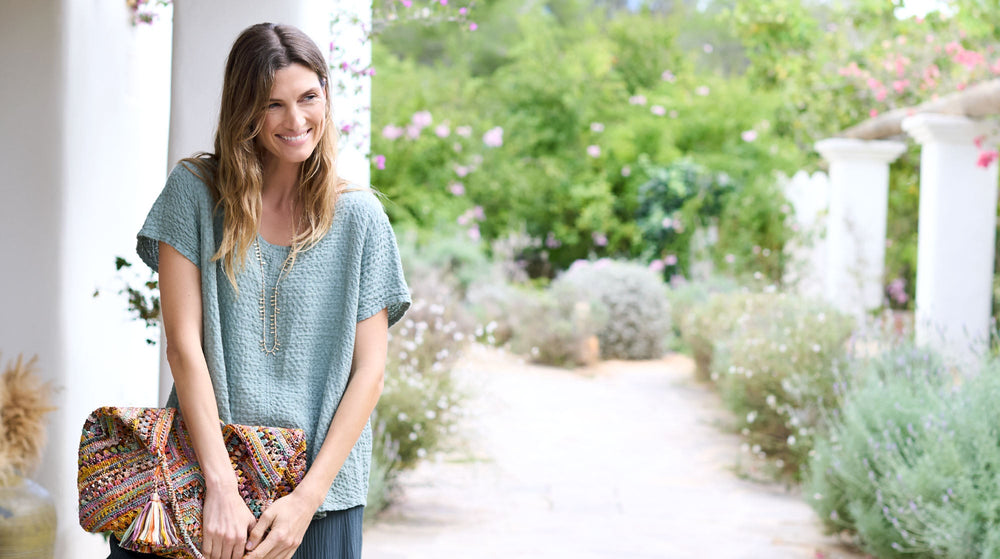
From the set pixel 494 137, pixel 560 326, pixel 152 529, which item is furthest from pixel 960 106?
pixel 494 137

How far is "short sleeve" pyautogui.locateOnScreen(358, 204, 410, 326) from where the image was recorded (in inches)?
59.3

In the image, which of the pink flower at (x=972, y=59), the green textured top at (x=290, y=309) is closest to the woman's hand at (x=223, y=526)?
the green textured top at (x=290, y=309)

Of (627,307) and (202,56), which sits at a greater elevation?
(202,56)

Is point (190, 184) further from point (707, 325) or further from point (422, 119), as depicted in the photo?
point (422, 119)

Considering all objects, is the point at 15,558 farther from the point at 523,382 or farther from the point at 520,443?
the point at 523,382

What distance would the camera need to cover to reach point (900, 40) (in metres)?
6.97

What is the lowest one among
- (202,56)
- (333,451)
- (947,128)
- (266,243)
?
(333,451)

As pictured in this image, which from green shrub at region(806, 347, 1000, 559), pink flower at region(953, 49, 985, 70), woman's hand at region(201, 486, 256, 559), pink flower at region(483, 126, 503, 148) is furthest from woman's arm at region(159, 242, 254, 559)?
pink flower at region(483, 126, 503, 148)

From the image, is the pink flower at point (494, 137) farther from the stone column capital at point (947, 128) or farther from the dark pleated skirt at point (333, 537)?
the dark pleated skirt at point (333, 537)

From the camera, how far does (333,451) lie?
1429 mm

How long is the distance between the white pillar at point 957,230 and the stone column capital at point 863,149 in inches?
70.8

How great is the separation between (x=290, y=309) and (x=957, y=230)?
5057mm

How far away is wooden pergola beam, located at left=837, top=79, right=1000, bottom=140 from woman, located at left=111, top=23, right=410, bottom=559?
418 cm

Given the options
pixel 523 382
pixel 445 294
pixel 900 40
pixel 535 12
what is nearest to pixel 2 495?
pixel 445 294
